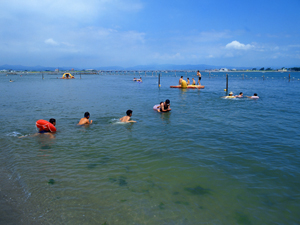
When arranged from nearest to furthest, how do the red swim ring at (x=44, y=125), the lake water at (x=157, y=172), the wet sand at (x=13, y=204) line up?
the wet sand at (x=13, y=204)
the lake water at (x=157, y=172)
the red swim ring at (x=44, y=125)

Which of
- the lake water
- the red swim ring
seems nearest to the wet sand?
the lake water

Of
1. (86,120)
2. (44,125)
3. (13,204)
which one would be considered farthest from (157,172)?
(86,120)

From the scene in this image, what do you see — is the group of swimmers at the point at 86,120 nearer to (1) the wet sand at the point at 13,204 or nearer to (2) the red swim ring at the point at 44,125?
(2) the red swim ring at the point at 44,125

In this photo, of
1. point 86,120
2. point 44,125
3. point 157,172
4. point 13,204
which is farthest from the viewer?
point 86,120

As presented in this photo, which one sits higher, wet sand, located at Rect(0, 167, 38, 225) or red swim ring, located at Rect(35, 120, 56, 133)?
red swim ring, located at Rect(35, 120, 56, 133)

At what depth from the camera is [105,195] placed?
16.5ft

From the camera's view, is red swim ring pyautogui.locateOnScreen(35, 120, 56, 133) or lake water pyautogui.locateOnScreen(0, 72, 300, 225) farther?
red swim ring pyautogui.locateOnScreen(35, 120, 56, 133)

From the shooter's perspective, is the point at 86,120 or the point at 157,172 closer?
the point at 157,172

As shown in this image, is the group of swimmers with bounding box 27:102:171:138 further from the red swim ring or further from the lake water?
the lake water

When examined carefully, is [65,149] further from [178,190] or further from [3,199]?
[178,190]

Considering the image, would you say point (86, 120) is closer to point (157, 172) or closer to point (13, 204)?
point (157, 172)

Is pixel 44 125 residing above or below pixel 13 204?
above

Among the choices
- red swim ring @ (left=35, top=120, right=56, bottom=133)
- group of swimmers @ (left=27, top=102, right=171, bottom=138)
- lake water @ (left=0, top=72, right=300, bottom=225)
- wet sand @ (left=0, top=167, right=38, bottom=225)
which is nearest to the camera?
wet sand @ (left=0, top=167, right=38, bottom=225)

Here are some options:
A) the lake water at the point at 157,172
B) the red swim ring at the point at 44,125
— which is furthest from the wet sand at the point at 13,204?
the red swim ring at the point at 44,125
